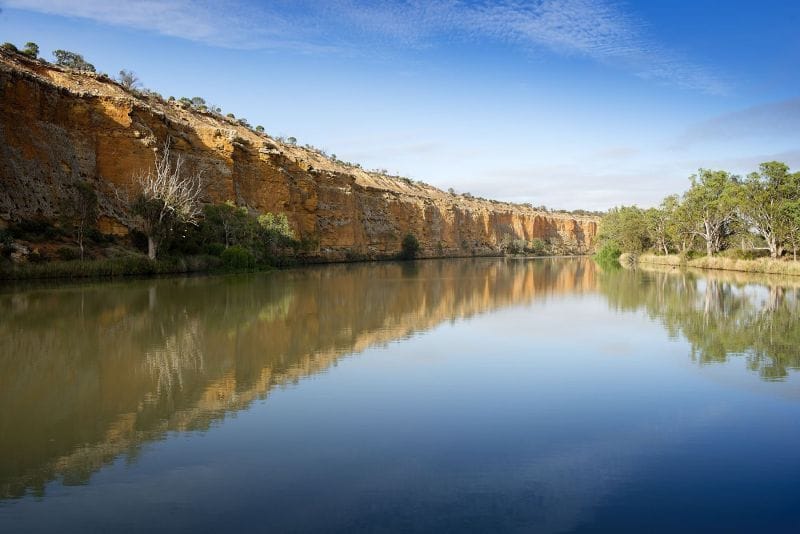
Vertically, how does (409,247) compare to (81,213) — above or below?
below

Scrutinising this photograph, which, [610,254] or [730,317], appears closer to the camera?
[730,317]

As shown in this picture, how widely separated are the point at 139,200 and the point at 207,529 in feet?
101

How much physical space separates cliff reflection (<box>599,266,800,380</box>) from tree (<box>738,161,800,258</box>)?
9231 millimetres

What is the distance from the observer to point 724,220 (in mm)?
45688

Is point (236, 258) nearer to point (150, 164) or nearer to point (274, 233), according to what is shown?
point (274, 233)

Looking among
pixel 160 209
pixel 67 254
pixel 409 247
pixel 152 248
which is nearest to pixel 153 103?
pixel 160 209

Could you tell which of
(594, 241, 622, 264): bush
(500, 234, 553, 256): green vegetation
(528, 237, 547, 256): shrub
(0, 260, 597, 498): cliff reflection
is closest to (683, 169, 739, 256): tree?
(594, 241, 622, 264): bush

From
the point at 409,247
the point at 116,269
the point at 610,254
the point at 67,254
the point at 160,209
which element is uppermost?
the point at 160,209

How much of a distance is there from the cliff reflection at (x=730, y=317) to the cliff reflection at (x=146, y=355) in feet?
17.9

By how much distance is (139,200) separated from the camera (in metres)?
31.8

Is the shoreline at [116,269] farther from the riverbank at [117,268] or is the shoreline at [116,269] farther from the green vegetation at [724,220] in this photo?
the green vegetation at [724,220]

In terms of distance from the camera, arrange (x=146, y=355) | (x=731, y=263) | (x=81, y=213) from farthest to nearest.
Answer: (x=731, y=263), (x=81, y=213), (x=146, y=355)

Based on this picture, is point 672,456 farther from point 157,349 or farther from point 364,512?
point 157,349

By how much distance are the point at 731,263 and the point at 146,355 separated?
42525mm
